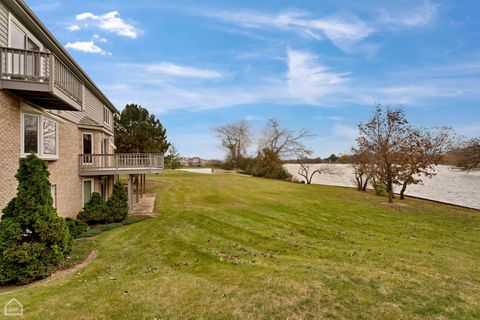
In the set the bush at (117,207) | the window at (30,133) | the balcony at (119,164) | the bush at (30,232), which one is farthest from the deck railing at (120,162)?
the bush at (30,232)

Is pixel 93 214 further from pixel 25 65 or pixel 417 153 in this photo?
pixel 417 153

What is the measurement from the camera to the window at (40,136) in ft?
30.4

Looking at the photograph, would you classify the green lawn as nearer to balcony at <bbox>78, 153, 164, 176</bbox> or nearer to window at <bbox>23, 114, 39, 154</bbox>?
balcony at <bbox>78, 153, 164, 176</bbox>

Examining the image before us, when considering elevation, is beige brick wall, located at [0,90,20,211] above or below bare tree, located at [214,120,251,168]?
below

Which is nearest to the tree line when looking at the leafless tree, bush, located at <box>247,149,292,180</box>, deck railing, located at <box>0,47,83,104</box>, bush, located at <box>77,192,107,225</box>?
the leafless tree

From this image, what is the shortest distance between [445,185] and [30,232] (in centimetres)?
3862

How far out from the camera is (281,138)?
48.9m

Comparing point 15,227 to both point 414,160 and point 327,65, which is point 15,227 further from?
point 414,160

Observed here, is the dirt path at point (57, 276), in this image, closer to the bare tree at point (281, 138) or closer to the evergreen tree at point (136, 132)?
the evergreen tree at point (136, 132)

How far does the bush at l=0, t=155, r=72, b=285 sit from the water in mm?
27393

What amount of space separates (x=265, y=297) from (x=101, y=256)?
5.66m

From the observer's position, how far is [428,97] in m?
23.7

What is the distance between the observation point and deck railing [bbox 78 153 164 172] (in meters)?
15.0

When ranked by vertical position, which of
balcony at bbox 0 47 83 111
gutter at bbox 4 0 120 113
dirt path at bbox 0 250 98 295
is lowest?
dirt path at bbox 0 250 98 295
